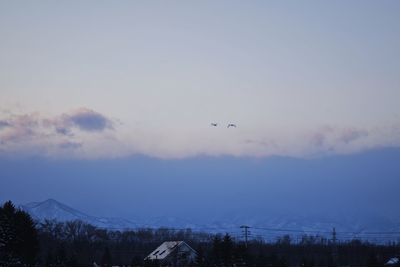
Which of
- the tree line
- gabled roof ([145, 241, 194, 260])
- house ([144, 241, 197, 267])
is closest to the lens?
the tree line

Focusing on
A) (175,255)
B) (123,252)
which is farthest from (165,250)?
(123,252)

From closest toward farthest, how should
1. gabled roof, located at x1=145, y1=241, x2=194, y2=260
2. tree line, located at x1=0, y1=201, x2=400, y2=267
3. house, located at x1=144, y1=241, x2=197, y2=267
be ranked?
tree line, located at x1=0, y1=201, x2=400, y2=267
house, located at x1=144, y1=241, x2=197, y2=267
gabled roof, located at x1=145, y1=241, x2=194, y2=260

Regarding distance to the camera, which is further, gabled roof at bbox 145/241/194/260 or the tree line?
gabled roof at bbox 145/241/194/260

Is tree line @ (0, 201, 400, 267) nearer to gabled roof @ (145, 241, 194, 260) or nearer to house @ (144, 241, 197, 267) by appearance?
house @ (144, 241, 197, 267)

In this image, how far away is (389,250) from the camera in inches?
5217

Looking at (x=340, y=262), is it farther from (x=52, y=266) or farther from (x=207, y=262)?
(x=52, y=266)

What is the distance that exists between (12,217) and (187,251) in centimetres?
5127

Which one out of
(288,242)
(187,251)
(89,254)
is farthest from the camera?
(288,242)

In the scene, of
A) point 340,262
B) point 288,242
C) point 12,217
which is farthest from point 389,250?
point 12,217

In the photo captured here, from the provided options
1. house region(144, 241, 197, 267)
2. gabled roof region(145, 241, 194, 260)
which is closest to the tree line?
house region(144, 241, 197, 267)

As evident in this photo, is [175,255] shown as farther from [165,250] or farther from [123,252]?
[123,252]

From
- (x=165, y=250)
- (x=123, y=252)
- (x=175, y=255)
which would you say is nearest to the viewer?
(x=175, y=255)

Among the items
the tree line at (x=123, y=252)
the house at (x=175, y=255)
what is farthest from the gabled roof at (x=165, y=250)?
the tree line at (x=123, y=252)

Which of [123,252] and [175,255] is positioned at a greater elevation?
[123,252]
